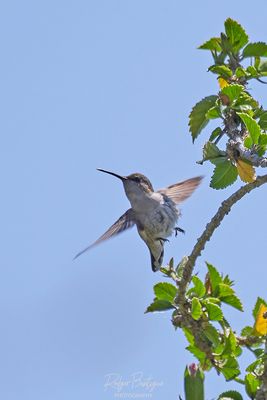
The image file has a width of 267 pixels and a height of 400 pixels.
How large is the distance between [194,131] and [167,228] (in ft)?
13.3

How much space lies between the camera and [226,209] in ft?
13.6

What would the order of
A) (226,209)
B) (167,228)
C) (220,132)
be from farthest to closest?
(167,228)
(220,132)
(226,209)

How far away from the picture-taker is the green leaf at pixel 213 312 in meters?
4.32

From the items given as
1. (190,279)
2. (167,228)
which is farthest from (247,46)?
(167,228)

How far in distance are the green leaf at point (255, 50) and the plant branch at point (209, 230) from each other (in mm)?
950

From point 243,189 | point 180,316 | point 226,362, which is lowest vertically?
point 226,362

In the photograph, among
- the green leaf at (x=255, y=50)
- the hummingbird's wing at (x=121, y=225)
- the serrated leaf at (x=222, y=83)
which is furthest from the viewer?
the hummingbird's wing at (x=121, y=225)

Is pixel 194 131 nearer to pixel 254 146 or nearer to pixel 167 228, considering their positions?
pixel 254 146

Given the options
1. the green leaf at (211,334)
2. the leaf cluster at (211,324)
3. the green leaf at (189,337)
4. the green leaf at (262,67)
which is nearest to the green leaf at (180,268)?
the leaf cluster at (211,324)

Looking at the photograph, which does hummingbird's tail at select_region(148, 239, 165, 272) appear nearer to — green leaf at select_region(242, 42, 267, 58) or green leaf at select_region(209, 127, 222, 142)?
green leaf at select_region(209, 127, 222, 142)

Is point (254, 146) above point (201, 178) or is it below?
below

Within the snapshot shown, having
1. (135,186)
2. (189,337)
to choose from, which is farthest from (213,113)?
(135,186)

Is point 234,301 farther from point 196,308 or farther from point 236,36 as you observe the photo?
point 236,36

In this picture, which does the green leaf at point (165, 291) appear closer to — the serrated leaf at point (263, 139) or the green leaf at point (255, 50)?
the serrated leaf at point (263, 139)
